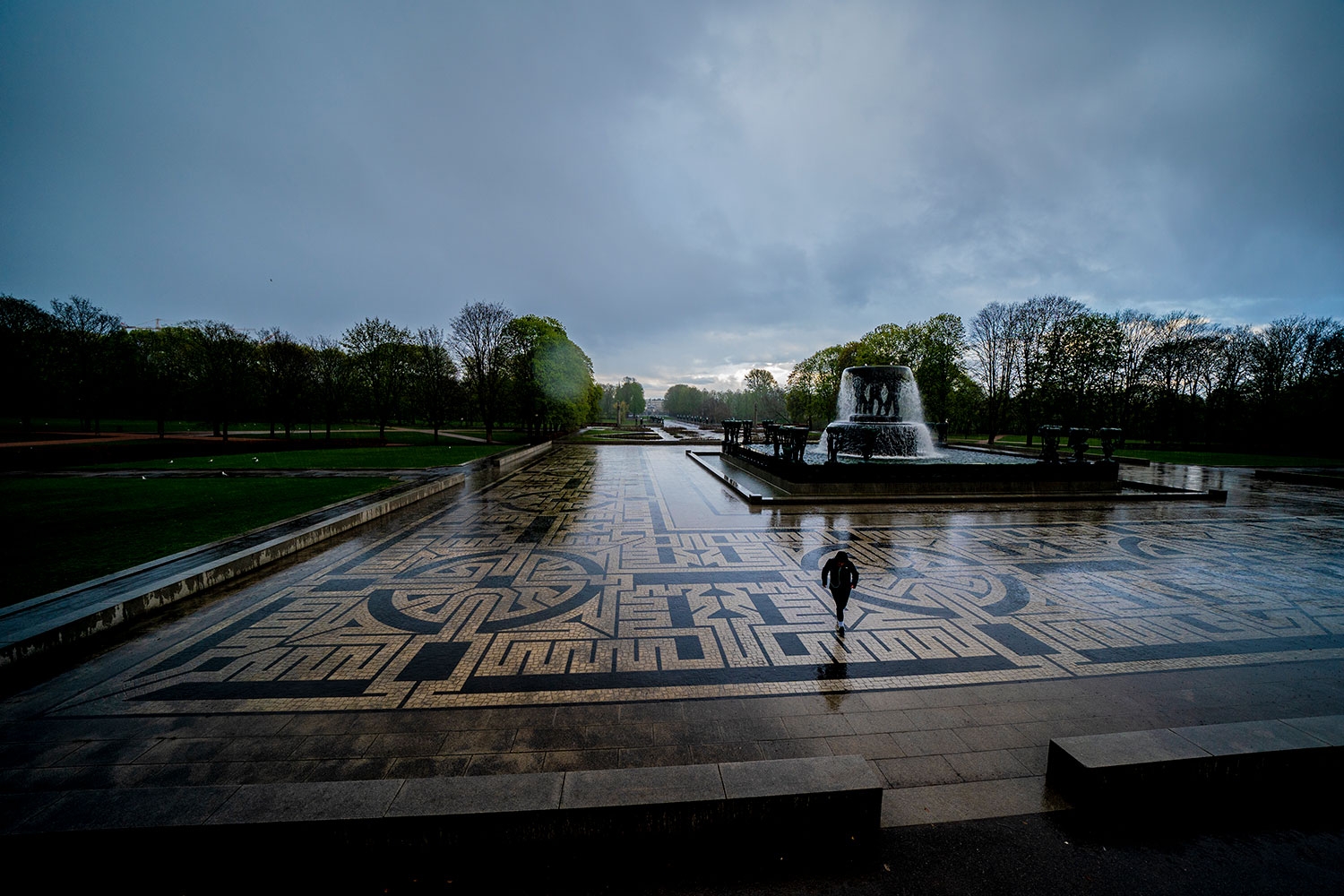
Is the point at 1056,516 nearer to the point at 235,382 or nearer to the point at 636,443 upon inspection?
the point at 636,443

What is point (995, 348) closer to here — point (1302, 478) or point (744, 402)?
point (1302, 478)

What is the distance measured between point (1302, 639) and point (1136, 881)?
18.7 feet

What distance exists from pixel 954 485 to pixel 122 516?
68.9 ft

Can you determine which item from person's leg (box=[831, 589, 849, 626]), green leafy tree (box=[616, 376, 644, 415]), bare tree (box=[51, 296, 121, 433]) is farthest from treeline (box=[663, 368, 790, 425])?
bare tree (box=[51, 296, 121, 433])

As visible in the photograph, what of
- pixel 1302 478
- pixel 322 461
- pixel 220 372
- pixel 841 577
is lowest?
pixel 322 461

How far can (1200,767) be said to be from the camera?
10.7 ft

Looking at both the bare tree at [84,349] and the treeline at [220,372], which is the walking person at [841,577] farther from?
the bare tree at [84,349]

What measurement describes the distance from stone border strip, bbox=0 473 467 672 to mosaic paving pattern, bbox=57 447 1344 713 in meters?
1.08

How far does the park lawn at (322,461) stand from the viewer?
2089cm

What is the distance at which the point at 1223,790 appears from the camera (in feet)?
10.8

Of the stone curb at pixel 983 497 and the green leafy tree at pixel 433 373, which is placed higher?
the green leafy tree at pixel 433 373

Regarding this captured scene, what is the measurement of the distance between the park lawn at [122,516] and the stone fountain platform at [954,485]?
11953mm

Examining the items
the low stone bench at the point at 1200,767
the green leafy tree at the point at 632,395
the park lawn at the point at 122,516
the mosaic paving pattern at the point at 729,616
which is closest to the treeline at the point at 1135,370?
the mosaic paving pattern at the point at 729,616

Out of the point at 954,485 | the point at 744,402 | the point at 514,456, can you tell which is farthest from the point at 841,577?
the point at 744,402
